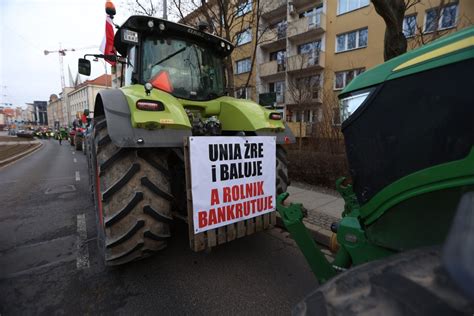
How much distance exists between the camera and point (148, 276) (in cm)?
265

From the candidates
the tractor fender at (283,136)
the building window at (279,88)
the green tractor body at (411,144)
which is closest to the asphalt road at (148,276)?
the green tractor body at (411,144)

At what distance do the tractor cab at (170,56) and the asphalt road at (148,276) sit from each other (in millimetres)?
2112

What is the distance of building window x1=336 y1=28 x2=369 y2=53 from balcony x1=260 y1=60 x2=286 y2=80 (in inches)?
171

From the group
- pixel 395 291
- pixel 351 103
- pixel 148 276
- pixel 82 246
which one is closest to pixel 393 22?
pixel 351 103

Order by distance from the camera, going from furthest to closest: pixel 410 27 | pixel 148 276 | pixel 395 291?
pixel 410 27, pixel 148 276, pixel 395 291

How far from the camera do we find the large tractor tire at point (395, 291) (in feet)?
2.53

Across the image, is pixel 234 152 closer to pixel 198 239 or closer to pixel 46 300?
pixel 198 239

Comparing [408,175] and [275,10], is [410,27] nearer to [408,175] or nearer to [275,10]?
[408,175]

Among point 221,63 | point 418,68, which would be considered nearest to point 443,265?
point 418,68

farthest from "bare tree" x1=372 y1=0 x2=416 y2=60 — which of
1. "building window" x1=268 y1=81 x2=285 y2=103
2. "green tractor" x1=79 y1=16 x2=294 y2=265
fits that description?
"building window" x1=268 y1=81 x2=285 y2=103

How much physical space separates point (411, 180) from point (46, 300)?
3079 millimetres

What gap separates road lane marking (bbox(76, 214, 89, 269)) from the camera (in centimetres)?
293

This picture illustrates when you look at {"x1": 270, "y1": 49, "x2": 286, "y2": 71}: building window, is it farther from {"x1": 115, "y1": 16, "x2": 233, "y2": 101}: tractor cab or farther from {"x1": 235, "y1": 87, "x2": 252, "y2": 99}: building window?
{"x1": 115, "y1": 16, "x2": 233, "y2": 101}: tractor cab

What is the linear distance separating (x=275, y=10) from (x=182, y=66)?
20.2 meters
